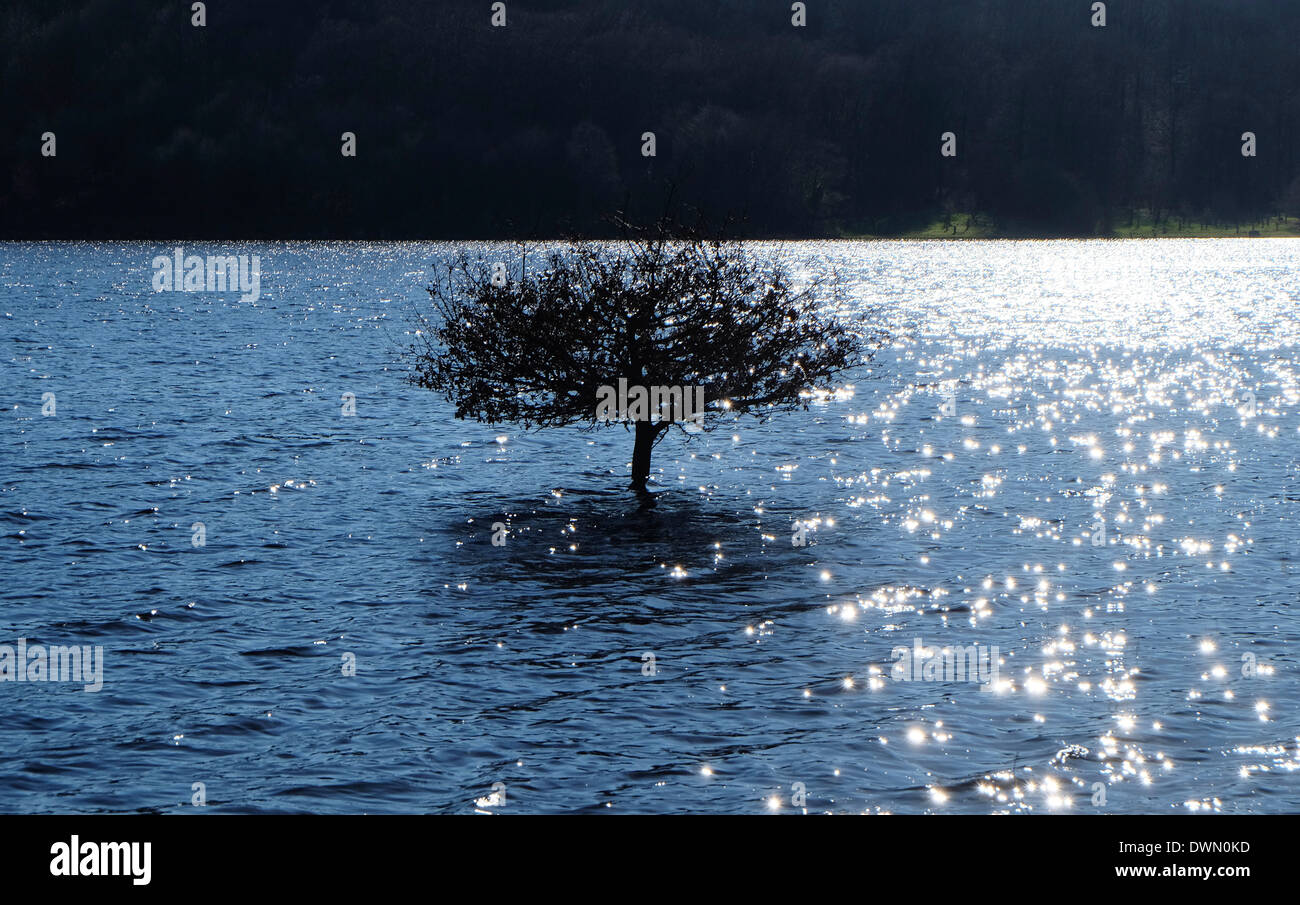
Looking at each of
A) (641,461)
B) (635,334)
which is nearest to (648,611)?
(635,334)

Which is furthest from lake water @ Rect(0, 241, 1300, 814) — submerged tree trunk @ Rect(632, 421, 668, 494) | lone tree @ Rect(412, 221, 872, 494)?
lone tree @ Rect(412, 221, 872, 494)

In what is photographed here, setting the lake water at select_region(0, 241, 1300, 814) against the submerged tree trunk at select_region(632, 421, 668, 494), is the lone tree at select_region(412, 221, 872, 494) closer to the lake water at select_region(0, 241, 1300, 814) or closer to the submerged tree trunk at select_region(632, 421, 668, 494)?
the submerged tree trunk at select_region(632, 421, 668, 494)

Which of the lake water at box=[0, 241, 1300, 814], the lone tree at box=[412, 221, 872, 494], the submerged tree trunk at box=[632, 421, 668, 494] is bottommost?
the lake water at box=[0, 241, 1300, 814]

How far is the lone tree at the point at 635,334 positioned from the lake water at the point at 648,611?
3.56 meters

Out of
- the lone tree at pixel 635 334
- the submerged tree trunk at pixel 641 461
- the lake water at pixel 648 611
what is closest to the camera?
the lake water at pixel 648 611

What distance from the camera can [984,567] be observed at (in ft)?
101

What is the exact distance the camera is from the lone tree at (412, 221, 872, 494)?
34.3m

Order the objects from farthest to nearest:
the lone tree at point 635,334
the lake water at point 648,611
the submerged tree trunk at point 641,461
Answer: the submerged tree trunk at point 641,461, the lone tree at point 635,334, the lake water at point 648,611

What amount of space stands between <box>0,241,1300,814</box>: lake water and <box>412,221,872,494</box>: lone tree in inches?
140

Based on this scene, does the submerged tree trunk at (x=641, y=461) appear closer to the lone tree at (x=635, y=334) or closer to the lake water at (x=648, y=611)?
the lake water at (x=648, y=611)

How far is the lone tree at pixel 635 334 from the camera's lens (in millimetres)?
34281

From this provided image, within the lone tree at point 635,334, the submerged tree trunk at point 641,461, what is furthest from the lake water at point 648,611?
the lone tree at point 635,334
